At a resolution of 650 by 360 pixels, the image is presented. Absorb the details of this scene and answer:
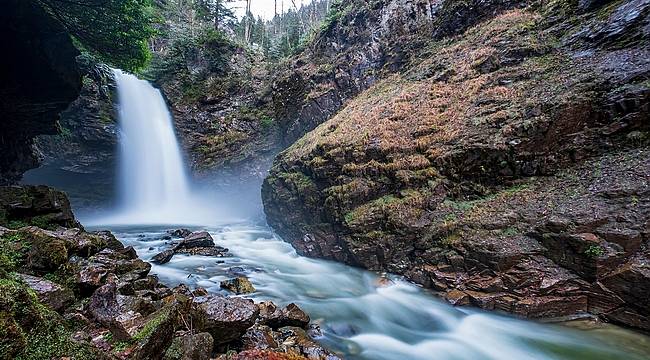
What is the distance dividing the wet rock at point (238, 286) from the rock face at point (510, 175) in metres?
3.14

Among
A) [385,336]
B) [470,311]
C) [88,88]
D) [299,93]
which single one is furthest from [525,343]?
[88,88]

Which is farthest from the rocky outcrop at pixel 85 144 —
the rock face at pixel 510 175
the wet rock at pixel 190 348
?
the wet rock at pixel 190 348

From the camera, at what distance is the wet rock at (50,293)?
12.6 feet

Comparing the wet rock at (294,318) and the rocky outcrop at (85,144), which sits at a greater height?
the rocky outcrop at (85,144)

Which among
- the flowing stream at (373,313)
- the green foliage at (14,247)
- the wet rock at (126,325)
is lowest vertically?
the flowing stream at (373,313)

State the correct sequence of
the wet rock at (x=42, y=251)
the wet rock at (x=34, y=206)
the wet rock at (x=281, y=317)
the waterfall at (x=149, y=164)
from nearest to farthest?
the wet rock at (x=42, y=251)
the wet rock at (x=281, y=317)
the wet rock at (x=34, y=206)
the waterfall at (x=149, y=164)

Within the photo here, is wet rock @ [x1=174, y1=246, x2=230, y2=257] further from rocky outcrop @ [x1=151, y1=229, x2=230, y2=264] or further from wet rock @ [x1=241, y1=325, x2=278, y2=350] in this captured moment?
wet rock @ [x1=241, y1=325, x2=278, y2=350]

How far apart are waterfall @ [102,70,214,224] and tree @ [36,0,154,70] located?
11.3m

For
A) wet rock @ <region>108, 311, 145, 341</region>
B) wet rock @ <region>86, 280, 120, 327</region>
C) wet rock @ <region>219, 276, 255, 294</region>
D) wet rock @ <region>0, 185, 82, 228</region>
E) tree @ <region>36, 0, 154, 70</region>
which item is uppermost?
tree @ <region>36, 0, 154, 70</region>

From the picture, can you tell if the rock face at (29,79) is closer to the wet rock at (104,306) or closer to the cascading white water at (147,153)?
the cascading white water at (147,153)

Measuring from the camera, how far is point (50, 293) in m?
3.96

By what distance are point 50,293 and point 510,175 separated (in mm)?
9312

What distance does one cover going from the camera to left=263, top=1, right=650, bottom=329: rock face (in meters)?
6.59

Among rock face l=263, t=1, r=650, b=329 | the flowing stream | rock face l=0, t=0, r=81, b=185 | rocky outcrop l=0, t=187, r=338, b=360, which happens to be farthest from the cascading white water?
rocky outcrop l=0, t=187, r=338, b=360
